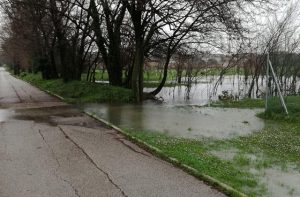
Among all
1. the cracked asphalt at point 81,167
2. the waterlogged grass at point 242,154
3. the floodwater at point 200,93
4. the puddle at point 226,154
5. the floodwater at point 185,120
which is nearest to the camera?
the cracked asphalt at point 81,167

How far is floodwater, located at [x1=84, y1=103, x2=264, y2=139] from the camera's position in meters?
13.2

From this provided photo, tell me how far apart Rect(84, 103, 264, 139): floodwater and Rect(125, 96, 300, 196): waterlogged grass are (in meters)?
0.70

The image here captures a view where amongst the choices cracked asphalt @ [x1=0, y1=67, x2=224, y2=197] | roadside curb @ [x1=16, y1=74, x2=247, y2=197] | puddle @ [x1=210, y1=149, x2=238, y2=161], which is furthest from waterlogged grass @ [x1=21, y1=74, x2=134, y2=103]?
puddle @ [x1=210, y1=149, x2=238, y2=161]

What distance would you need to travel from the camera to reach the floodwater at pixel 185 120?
13.2 metres

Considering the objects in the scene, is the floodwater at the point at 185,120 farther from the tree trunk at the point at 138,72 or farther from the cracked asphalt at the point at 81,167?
the tree trunk at the point at 138,72

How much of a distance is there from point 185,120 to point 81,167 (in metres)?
7.04

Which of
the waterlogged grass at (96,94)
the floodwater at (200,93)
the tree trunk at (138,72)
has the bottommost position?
the floodwater at (200,93)

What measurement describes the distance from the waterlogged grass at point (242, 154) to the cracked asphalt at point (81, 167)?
1.65 feet

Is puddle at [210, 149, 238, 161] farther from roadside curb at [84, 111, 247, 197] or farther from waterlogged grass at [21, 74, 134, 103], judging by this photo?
waterlogged grass at [21, 74, 134, 103]

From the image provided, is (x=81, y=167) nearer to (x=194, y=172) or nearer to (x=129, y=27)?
(x=194, y=172)

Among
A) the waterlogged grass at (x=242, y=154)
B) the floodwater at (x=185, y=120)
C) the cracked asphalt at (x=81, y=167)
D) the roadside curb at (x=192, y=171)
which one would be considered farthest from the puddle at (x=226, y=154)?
the floodwater at (x=185, y=120)

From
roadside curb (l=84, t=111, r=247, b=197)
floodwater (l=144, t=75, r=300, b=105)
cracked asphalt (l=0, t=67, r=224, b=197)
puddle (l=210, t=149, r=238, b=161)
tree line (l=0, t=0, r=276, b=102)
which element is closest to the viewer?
roadside curb (l=84, t=111, r=247, b=197)

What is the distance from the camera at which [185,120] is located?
15.6m

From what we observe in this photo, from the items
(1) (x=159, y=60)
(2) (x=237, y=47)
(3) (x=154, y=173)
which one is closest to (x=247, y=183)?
(3) (x=154, y=173)
